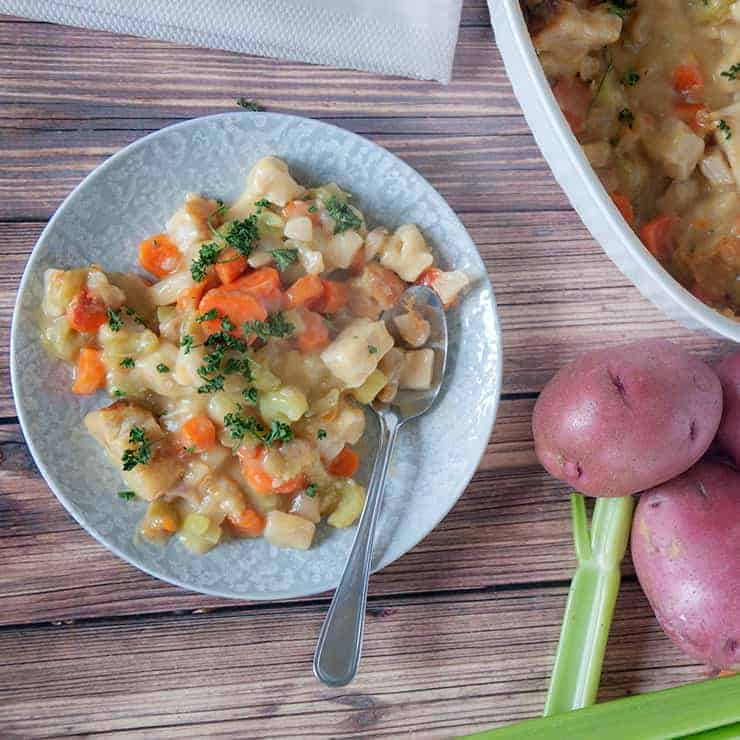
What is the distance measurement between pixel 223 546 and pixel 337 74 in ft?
3.17

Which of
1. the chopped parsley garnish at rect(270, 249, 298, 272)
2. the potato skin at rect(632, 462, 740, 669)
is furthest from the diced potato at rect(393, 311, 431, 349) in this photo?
the potato skin at rect(632, 462, 740, 669)

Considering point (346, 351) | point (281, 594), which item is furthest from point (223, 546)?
point (346, 351)

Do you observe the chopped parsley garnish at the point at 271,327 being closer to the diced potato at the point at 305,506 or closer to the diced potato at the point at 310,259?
the diced potato at the point at 310,259

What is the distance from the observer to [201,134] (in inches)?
61.3

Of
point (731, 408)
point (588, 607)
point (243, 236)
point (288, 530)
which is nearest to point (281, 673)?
point (288, 530)

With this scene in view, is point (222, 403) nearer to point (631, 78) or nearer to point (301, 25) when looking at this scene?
Answer: point (301, 25)

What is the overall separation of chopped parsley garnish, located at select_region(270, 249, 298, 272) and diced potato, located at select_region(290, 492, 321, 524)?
1.39ft

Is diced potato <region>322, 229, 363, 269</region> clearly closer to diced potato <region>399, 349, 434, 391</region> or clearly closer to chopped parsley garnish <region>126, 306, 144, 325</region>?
diced potato <region>399, 349, 434, 391</region>

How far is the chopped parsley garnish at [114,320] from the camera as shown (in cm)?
146

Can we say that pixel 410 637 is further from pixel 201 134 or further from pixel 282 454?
pixel 201 134

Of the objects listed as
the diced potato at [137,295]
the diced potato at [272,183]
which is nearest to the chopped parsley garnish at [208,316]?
the diced potato at [137,295]

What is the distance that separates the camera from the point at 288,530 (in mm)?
1520

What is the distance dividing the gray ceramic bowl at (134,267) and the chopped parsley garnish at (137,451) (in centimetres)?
12

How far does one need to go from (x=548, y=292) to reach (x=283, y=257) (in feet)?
1.96
